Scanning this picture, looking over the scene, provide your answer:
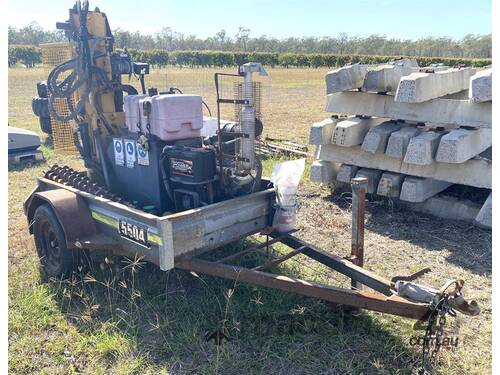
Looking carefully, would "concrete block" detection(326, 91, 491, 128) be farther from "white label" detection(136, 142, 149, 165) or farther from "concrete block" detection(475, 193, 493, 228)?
"white label" detection(136, 142, 149, 165)

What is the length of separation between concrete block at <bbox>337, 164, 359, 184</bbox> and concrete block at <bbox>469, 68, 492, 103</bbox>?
1761mm

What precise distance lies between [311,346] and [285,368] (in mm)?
300

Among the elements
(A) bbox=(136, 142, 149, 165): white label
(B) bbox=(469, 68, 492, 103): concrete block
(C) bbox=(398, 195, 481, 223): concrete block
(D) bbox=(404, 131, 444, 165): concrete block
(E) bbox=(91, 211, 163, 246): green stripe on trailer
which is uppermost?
(B) bbox=(469, 68, 492, 103): concrete block

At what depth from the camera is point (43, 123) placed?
11.4 meters

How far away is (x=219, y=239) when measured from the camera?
3975 millimetres

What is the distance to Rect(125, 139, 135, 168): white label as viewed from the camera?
456 cm

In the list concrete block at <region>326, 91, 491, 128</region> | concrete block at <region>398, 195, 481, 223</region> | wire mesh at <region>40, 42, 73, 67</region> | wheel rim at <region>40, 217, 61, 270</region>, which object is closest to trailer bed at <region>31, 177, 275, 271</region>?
wheel rim at <region>40, 217, 61, 270</region>

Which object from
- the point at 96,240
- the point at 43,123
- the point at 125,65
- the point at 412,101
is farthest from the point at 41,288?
the point at 43,123

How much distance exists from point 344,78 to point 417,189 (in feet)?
5.35

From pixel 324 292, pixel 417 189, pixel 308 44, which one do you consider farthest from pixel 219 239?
pixel 308 44

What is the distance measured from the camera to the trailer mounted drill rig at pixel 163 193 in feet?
11.5

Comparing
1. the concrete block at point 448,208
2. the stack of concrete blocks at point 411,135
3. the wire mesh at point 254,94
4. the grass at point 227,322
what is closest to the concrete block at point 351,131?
the stack of concrete blocks at point 411,135

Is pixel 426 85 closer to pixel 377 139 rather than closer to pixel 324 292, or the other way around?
pixel 377 139

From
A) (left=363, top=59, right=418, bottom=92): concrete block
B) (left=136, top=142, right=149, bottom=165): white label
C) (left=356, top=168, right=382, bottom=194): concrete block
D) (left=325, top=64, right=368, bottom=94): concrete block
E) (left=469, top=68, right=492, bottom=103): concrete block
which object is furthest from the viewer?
(left=356, top=168, right=382, bottom=194): concrete block
